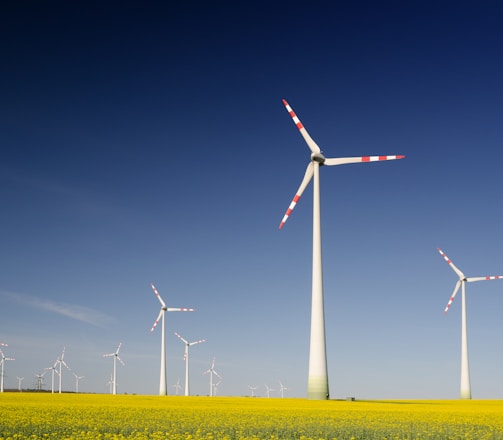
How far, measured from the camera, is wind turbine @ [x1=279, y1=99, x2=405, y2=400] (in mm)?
65250

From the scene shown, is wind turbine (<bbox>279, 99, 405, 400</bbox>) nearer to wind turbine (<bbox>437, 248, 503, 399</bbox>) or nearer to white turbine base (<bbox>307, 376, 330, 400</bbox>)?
white turbine base (<bbox>307, 376, 330, 400</bbox>)

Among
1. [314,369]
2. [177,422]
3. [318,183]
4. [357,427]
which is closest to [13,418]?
[177,422]

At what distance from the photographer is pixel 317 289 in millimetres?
68312

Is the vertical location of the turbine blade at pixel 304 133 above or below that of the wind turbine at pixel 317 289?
above

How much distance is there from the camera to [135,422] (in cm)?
3341

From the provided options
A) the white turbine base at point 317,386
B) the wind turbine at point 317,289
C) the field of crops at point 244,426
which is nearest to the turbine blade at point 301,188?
the wind turbine at point 317,289

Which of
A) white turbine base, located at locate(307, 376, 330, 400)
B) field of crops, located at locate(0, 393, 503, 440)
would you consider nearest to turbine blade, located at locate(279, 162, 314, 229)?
white turbine base, located at locate(307, 376, 330, 400)

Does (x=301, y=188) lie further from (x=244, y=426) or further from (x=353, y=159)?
(x=244, y=426)

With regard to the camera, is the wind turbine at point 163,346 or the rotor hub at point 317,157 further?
the wind turbine at point 163,346

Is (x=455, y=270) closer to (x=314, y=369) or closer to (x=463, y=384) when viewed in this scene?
(x=463, y=384)

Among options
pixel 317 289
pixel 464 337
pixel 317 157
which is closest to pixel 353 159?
pixel 317 157

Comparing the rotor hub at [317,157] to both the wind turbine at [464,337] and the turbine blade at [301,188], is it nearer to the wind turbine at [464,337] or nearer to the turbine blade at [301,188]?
the turbine blade at [301,188]

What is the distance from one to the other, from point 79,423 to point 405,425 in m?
16.0

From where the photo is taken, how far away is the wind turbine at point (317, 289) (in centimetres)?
6525
